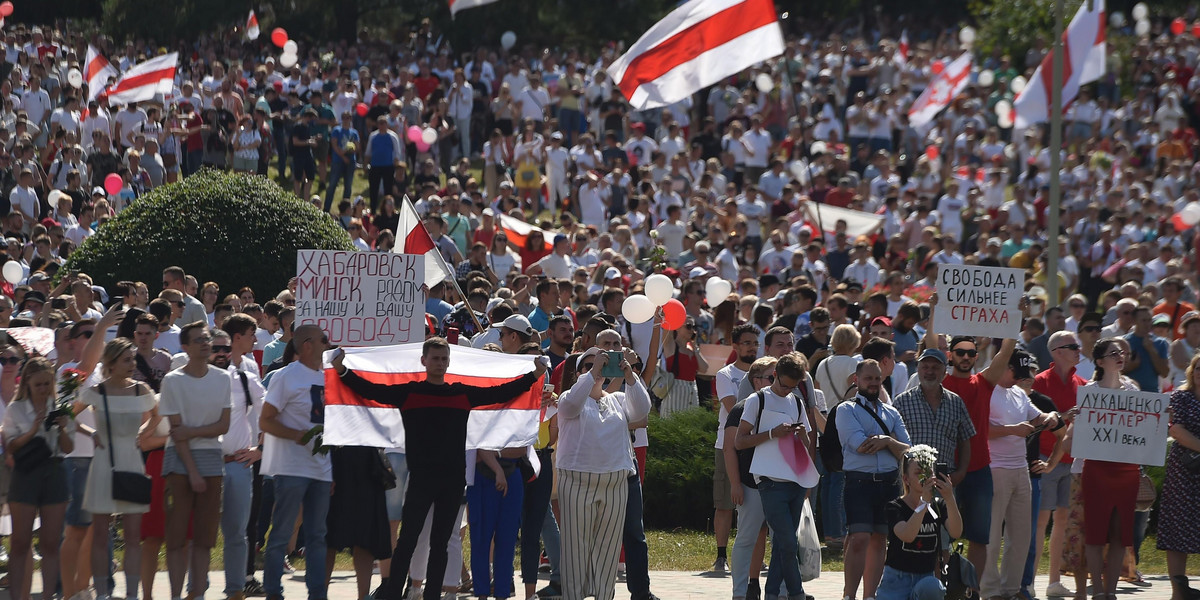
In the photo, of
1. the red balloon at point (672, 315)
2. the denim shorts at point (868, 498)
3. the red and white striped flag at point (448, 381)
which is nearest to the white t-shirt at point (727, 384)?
the denim shorts at point (868, 498)

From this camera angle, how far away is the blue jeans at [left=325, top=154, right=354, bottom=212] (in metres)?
25.5

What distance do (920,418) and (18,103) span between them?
1799cm

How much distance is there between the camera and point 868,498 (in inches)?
396

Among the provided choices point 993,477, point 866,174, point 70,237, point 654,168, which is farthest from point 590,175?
point 993,477

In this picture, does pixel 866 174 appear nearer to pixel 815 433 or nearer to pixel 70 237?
pixel 70 237

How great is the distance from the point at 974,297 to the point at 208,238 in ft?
29.7

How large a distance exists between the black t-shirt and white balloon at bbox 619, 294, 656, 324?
13.9 feet

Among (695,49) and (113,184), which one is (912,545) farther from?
(113,184)

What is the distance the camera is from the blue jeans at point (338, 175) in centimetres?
2547

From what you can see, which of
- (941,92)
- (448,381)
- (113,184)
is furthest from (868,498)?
(941,92)

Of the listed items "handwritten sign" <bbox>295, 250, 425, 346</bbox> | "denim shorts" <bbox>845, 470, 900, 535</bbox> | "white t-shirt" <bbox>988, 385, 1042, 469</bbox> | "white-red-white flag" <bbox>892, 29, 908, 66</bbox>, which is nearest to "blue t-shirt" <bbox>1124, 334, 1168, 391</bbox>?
"white t-shirt" <bbox>988, 385, 1042, 469</bbox>

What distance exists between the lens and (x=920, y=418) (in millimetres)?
10531

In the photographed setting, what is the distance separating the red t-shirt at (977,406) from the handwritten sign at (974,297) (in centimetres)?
84

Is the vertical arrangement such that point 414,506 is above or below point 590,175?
below
